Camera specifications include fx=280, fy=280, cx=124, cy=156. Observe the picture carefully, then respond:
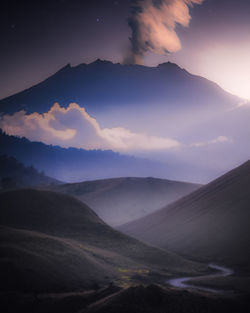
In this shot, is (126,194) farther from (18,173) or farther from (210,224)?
(210,224)

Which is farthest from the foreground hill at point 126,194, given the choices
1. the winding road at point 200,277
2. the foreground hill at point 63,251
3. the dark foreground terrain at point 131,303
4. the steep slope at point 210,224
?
the dark foreground terrain at point 131,303

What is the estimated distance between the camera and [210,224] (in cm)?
7081

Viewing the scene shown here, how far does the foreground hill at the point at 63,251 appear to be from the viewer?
1151 inches

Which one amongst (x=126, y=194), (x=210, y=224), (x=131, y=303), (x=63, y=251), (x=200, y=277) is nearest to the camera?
(x=131, y=303)

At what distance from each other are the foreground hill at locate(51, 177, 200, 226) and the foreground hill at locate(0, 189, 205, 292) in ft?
212

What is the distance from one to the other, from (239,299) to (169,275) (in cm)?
1760

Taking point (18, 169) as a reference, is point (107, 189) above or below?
below

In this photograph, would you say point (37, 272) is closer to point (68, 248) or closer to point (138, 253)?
point (68, 248)

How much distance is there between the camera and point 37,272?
96.4 feet

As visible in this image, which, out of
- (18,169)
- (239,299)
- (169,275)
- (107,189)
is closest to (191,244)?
(169,275)

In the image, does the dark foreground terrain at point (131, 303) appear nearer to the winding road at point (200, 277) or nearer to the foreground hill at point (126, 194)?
the winding road at point (200, 277)

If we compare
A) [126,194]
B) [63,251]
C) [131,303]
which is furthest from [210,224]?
[126,194]

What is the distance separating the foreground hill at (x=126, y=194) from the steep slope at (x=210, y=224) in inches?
1671

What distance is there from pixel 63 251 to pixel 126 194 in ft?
418
